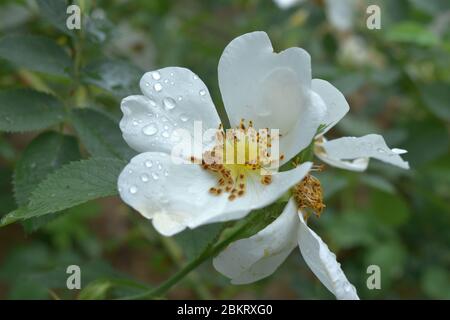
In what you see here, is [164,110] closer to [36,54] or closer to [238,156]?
[238,156]

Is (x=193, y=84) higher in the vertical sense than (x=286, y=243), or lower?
higher

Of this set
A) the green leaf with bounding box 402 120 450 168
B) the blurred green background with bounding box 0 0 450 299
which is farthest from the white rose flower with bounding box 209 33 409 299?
the green leaf with bounding box 402 120 450 168

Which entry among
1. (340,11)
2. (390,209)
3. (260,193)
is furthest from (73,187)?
(340,11)

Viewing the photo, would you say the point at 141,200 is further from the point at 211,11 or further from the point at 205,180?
the point at 211,11

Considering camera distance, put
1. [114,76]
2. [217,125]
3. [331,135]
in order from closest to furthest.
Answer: [217,125] → [114,76] → [331,135]

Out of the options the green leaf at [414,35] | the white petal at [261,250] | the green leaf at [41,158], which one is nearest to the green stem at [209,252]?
the white petal at [261,250]

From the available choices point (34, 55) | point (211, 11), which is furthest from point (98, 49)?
point (211, 11)

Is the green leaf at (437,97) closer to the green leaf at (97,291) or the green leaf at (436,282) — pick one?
the green leaf at (436,282)

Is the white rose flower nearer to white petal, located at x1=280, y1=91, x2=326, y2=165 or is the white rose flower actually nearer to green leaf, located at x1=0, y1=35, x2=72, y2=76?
Result: white petal, located at x1=280, y1=91, x2=326, y2=165
